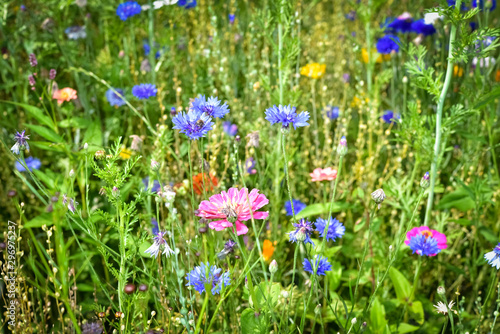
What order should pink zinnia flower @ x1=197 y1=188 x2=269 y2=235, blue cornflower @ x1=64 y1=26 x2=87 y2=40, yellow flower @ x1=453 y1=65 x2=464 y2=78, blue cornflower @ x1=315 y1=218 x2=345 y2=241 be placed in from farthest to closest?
blue cornflower @ x1=64 y1=26 x2=87 y2=40 < yellow flower @ x1=453 y1=65 x2=464 y2=78 < blue cornflower @ x1=315 y1=218 x2=345 y2=241 < pink zinnia flower @ x1=197 y1=188 x2=269 y2=235

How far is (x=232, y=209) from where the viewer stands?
93 cm

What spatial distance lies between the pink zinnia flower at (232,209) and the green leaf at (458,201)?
0.89 metres

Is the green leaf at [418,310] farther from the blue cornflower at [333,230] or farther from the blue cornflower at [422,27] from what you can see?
the blue cornflower at [422,27]

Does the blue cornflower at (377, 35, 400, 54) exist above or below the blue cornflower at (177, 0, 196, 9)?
below

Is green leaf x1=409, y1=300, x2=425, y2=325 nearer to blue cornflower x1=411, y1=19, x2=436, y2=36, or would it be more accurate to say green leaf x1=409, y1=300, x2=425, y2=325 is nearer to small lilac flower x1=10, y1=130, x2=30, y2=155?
small lilac flower x1=10, y1=130, x2=30, y2=155

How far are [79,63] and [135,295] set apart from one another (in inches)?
62.1

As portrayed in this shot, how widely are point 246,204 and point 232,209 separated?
0.08m

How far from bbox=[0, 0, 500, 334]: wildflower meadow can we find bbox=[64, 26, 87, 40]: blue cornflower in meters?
0.03

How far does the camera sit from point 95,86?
2.24 meters

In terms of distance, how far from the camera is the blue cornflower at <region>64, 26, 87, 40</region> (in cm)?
242

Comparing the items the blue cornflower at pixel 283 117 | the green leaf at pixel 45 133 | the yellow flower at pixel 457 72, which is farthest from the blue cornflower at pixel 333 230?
the yellow flower at pixel 457 72

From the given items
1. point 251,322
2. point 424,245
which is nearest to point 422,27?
point 424,245

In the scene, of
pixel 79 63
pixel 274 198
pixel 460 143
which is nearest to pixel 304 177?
pixel 274 198

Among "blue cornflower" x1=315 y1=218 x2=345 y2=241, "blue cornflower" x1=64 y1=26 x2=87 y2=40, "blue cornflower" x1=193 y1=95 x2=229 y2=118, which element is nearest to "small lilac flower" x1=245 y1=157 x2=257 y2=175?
"blue cornflower" x1=315 y1=218 x2=345 y2=241
